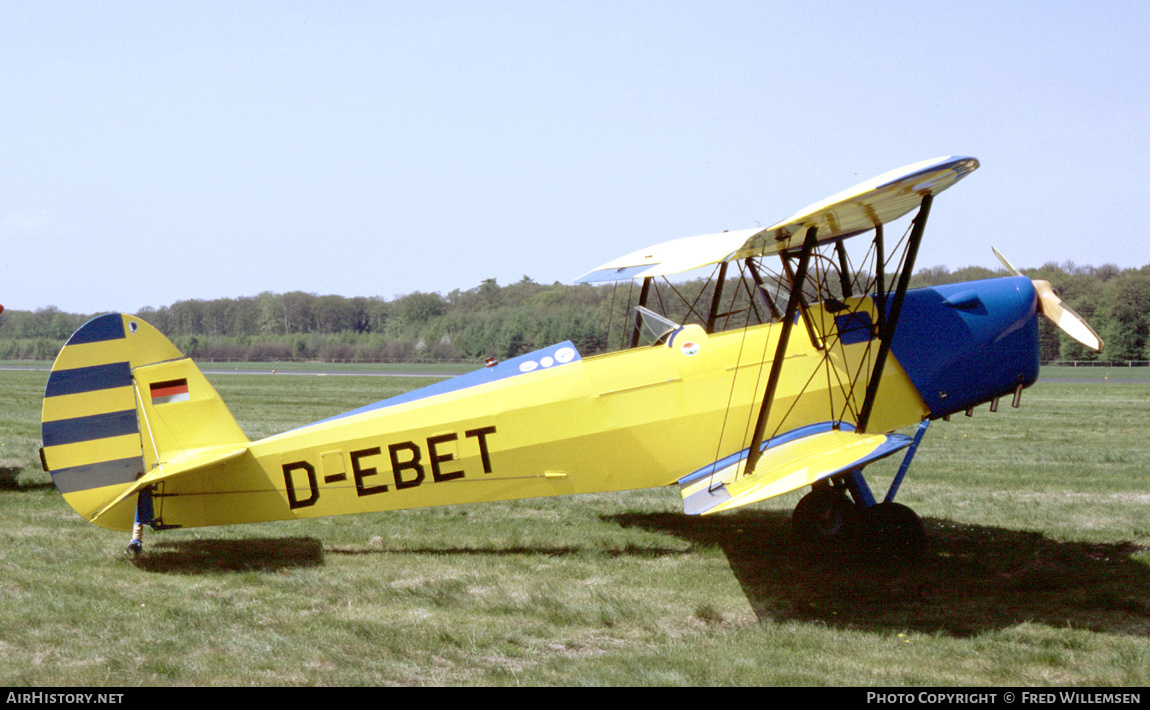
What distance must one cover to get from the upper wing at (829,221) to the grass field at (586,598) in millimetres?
2584

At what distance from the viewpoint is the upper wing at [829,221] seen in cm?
535

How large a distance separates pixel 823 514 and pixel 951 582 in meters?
1.23

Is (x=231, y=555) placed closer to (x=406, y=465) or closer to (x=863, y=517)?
(x=406, y=465)

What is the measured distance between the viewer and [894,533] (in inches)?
268

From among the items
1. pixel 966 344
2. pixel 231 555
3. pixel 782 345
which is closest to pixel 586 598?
pixel 782 345

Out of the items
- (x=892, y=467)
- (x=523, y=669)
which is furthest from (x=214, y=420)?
(x=892, y=467)

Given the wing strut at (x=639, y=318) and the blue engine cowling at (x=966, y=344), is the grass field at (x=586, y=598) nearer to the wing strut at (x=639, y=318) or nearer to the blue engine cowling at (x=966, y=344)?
the blue engine cowling at (x=966, y=344)

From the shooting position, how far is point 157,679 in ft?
14.8

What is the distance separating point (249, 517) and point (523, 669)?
10.4 ft

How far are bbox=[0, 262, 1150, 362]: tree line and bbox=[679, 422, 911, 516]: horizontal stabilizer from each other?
4.14 feet

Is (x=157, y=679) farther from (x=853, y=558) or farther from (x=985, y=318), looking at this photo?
(x=985, y=318)

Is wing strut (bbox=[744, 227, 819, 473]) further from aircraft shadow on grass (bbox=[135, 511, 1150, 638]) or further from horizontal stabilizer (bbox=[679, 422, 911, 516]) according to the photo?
aircraft shadow on grass (bbox=[135, 511, 1150, 638])

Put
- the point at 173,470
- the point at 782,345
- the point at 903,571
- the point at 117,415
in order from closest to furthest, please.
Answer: the point at 782,345
the point at 173,470
the point at 117,415
the point at 903,571

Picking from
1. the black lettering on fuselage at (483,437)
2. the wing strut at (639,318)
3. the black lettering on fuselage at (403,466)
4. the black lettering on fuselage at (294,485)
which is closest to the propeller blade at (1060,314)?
the wing strut at (639,318)
